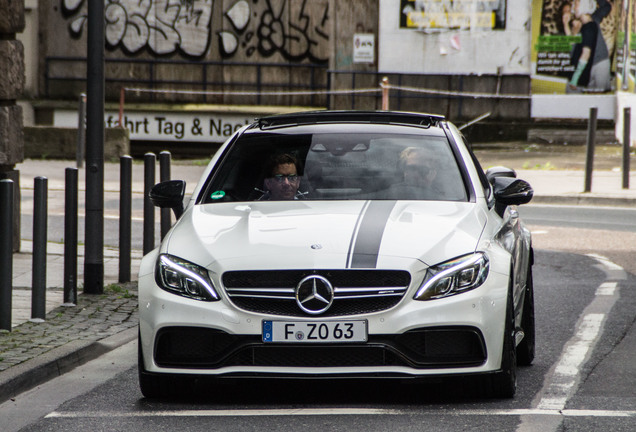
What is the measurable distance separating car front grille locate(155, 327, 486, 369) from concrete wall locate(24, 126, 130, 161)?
18.8 m

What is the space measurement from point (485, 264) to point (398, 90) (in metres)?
22.2

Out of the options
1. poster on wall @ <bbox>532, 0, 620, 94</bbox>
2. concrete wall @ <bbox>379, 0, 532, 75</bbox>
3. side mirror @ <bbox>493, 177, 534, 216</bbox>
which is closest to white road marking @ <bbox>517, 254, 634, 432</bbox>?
side mirror @ <bbox>493, 177, 534, 216</bbox>

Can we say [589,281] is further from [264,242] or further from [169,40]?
[169,40]

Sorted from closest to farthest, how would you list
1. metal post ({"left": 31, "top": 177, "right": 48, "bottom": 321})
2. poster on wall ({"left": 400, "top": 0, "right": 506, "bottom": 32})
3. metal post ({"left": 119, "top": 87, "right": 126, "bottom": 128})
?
metal post ({"left": 31, "top": 177, "right": 48, "bottom": 321})
metal post ({"left": 119, "top": 87, "right": 126, "bottom": 128})
poster on wall ({"left": 400, "top": 0, "right": 506, "bottom": 32})

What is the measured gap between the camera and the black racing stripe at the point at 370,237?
5.87 meters

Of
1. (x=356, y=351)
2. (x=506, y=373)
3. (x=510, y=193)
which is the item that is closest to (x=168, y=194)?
(x=356, y=351)

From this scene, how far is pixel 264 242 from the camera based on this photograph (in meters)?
6.07

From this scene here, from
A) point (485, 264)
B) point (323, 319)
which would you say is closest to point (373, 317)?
point (323, 319)

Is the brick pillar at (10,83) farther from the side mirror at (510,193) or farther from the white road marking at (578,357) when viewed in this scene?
the side mirror at (510,193)

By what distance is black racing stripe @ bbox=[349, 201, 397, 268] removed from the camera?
5.87 metres

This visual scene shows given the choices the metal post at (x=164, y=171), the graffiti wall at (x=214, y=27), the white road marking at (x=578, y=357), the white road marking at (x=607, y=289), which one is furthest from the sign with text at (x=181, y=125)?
the white road marking at (x=607, y=289)

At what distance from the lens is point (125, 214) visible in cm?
1022

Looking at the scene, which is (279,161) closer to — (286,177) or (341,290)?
(286,177)

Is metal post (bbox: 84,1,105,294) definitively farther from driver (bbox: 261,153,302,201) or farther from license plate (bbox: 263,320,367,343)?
license plate (bbox: 263,320,367,343)
